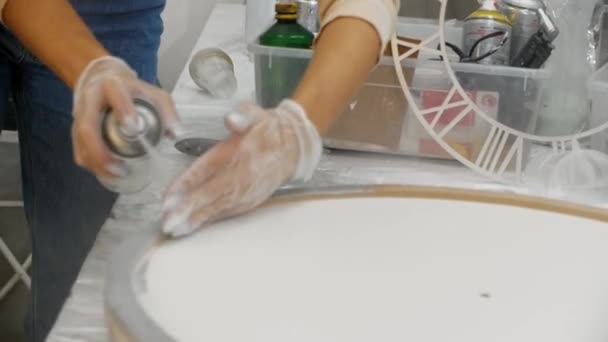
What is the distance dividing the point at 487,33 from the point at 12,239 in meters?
1.40

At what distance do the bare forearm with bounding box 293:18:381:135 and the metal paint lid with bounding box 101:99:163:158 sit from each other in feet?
0.43

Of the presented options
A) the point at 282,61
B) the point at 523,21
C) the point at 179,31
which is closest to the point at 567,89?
the point at 523,21

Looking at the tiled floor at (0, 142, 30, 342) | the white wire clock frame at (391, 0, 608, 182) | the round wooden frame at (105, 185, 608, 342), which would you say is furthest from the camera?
the tiled floor at (0, 142, 30, 342)

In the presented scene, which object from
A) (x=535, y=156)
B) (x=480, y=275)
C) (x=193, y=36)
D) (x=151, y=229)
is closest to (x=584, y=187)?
(x=535, y=156)

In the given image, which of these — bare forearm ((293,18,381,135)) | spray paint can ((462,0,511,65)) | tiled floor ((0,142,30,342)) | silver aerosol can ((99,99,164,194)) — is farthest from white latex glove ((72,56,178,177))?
tiled floor ((0,142,30,342))

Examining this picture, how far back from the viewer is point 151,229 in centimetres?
59

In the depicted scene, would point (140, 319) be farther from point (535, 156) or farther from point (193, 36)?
point (193, 36)

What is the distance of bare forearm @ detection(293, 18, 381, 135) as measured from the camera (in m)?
0.69

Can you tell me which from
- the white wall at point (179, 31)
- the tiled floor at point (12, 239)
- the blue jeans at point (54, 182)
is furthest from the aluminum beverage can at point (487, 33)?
the tiled floor at point (12, 239)

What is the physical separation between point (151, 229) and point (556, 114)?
542mm

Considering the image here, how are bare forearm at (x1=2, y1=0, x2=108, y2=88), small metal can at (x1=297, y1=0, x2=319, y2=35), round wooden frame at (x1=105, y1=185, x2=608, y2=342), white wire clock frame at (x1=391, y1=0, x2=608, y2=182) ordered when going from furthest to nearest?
small metal can at (x1=297, y1=0, x2=319, y2=35) < white wire clock frame at (x1=391, y1=0, x2=608, y2=182) < bare forearm at (x1=2, y1=0, x2=108, y2=88) < round wooden frame at (x1=105, y1=185, x2=608, y2=342)

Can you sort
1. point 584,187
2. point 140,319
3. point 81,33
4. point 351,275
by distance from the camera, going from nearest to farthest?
point 140,319
point 351,275
point 81,33
point 584,187

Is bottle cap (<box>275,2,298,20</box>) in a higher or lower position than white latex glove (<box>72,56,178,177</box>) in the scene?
higher

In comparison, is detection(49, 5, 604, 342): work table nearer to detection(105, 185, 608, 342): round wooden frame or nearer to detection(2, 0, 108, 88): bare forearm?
detection(105, 185, 608, 342): round wooden frame
